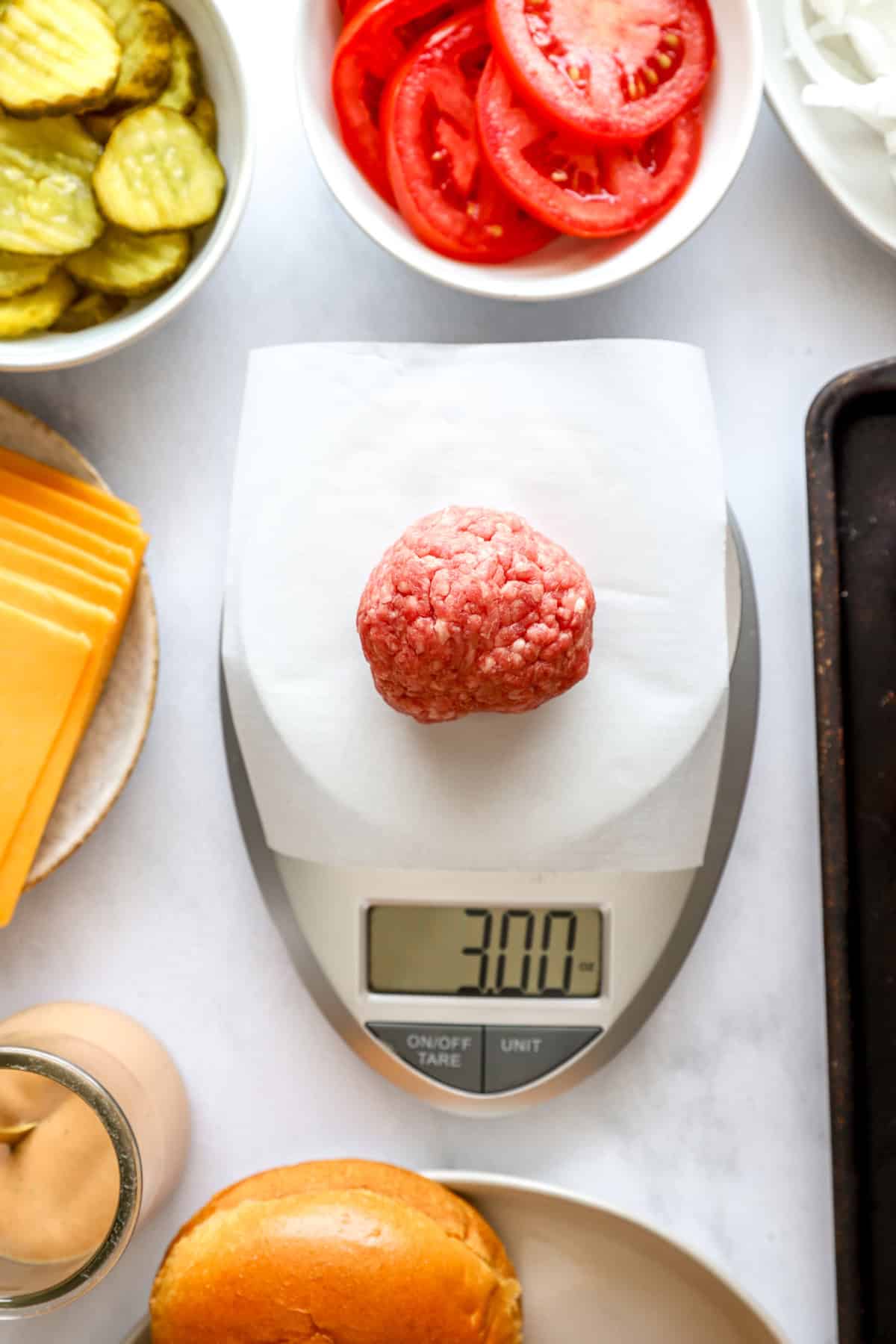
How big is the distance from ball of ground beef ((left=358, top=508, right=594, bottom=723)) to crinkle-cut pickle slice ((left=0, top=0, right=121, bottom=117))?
0.41 meters

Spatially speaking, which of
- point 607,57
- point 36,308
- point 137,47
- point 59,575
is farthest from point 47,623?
point 607,57

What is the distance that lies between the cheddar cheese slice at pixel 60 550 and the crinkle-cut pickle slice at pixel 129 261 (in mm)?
196

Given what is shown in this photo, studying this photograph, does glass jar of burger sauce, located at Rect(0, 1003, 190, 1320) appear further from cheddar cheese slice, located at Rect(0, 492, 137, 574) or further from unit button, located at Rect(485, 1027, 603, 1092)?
cheddar cheese slice, located at Rect(0, 492, 137, 574)

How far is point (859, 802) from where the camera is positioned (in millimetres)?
956

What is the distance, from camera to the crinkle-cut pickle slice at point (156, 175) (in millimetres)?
876

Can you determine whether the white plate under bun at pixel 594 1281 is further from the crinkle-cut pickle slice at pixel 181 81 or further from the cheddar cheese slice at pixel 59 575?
the crinkle-cut pickle slice at pixel 181 81

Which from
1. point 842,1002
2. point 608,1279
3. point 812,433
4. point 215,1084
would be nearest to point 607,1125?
point 608,1279

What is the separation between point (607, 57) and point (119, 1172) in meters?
0.88

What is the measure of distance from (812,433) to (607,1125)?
607mm

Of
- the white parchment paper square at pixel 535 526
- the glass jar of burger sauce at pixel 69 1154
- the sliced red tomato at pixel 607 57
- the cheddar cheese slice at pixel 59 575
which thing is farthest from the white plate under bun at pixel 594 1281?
the sliced red tomato at pixel 607 57

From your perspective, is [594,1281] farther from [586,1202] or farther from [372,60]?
[372,60]

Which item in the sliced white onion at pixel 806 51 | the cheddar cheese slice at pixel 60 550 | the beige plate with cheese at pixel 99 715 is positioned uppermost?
the sliced white onion at pixel 806 51

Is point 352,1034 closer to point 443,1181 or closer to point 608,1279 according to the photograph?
point 443,1181

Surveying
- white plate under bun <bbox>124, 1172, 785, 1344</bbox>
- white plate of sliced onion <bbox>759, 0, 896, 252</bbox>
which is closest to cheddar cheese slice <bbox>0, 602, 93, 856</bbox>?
white plate under bun <bbox>124, 1172, 785, 1344</bbox>
